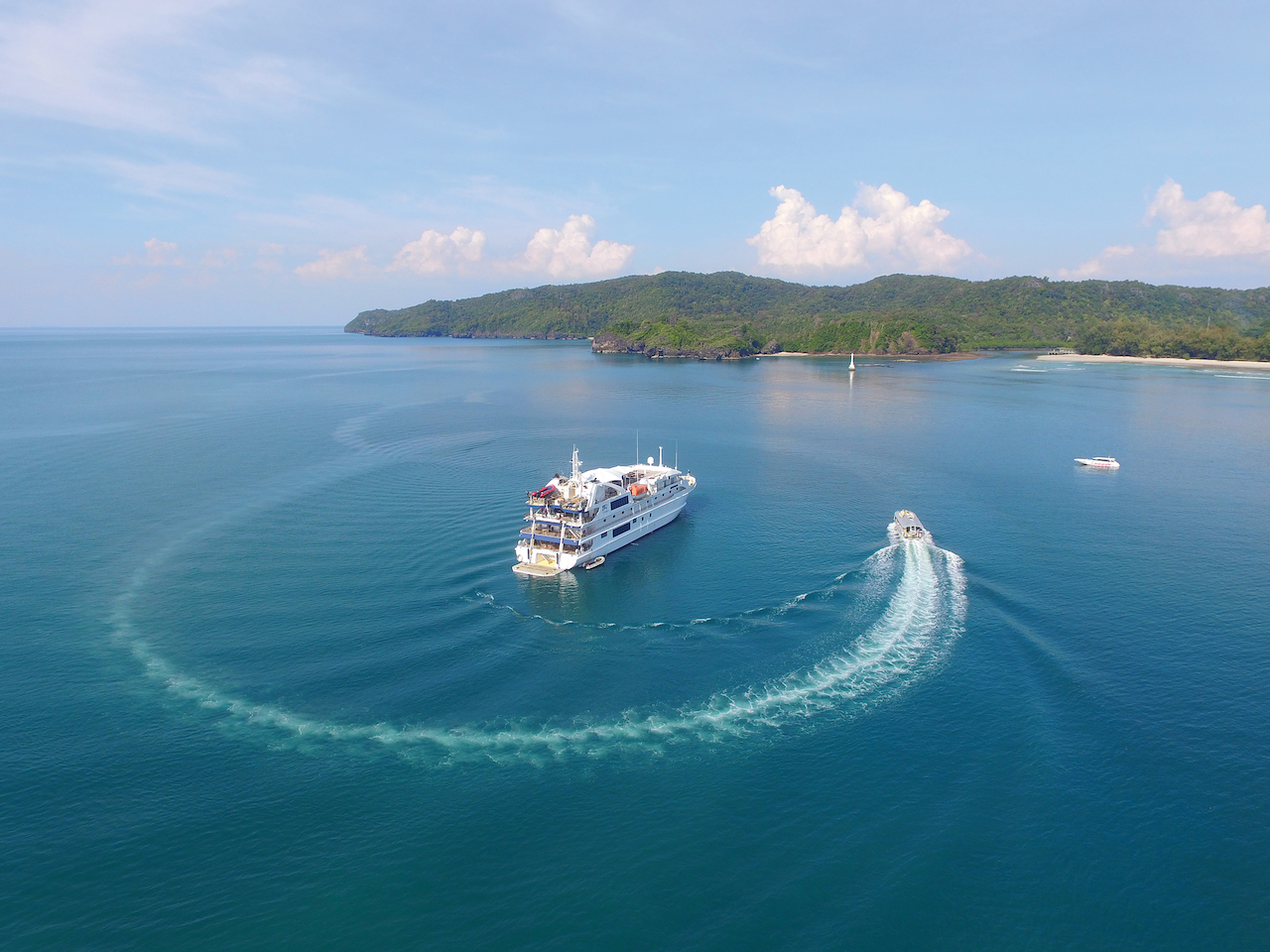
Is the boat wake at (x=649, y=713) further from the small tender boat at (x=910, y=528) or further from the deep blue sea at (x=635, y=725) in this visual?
the small tender boat at (x=910, y=528)

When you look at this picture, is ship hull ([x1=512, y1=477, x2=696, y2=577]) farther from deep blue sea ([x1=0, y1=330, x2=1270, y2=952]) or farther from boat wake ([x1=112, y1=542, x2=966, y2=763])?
boat wake ([x1=112, y1=542, x2=966, y2=763])

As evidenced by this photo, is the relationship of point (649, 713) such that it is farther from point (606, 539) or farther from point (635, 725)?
point (606, 539)

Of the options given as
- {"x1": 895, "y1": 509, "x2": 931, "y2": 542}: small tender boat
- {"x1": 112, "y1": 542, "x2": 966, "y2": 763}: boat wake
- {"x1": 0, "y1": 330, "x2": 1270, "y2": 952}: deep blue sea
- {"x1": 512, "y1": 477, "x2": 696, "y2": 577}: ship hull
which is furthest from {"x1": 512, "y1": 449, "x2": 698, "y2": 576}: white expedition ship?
{"x1": 895, "y1": 509, "x2": 931, "y2": 542}: small tender boat

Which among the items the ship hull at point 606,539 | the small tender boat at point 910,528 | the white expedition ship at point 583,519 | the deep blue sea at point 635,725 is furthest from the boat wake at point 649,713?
Answer: the white expedition ship at point 583,519

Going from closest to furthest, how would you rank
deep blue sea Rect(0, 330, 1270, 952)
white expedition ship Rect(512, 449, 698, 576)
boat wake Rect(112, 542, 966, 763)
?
deep blue sea Rect(0, 330, 1270, 952) → boat wake Rect(112, 542, 966, 763) → white expedition ship Rect(512, 449, 698, 576)

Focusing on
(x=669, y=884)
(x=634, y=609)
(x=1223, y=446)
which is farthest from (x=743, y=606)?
(x=1223, y=446)

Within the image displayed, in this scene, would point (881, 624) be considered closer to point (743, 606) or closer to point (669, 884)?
point (743, 606)
